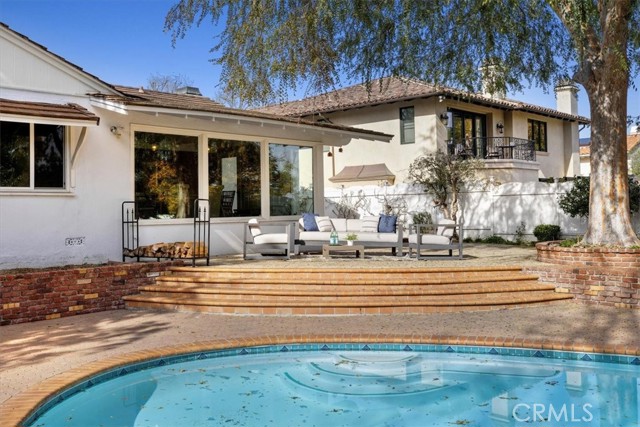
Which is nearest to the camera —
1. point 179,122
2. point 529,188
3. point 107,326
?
point 107,326

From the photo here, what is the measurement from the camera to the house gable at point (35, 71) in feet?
33.1

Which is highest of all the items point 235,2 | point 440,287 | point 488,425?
point 235,2

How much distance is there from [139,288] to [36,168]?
9.95 feet

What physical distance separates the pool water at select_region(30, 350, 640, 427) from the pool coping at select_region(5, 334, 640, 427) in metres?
0.14

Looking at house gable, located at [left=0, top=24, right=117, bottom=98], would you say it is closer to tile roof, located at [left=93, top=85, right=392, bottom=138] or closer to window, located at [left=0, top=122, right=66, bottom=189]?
tile roof, located at [left=93, top=85, right=392, bottom=138]

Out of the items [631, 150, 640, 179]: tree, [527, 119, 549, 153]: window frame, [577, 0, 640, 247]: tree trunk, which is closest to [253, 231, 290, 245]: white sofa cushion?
[577, 0, 640, 247]: tree trunk

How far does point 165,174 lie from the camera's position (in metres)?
12.6

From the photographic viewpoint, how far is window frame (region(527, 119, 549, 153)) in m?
27.4

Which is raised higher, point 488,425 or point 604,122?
point 604,122

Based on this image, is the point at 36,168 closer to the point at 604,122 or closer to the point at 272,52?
the point at 272,52

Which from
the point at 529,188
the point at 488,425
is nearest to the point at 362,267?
the point at 488,425

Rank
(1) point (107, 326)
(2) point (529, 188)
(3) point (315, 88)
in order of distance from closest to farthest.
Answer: (1) point (107, 326) → (3) point (315, 88) → (2) point (529, 188)

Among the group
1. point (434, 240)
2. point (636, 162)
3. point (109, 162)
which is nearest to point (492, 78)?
point (434, 240)

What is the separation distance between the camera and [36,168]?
413 inches
